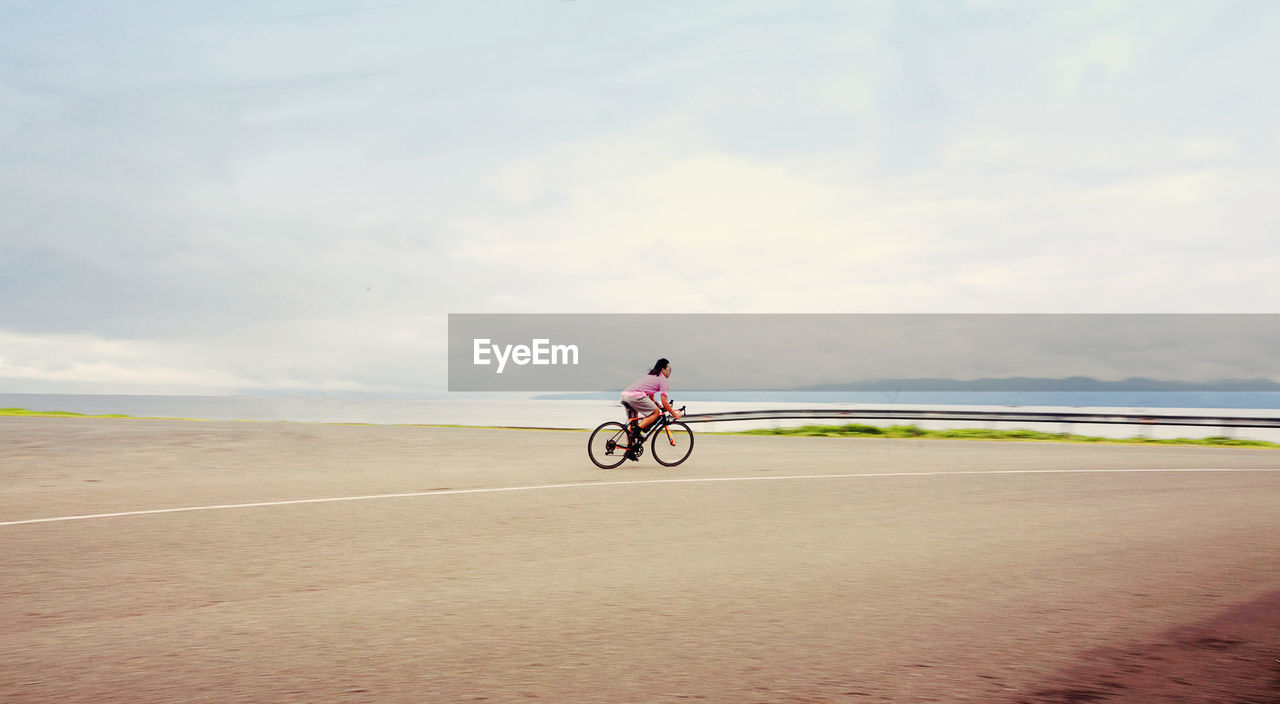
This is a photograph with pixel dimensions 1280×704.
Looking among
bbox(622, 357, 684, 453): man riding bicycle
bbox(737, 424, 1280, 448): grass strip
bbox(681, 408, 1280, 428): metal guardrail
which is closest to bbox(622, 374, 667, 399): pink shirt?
bbox(622, 357, 684, 453): man riding bicycle

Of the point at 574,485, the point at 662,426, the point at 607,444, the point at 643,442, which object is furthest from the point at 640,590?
the point at 662,426

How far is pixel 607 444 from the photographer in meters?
17.7

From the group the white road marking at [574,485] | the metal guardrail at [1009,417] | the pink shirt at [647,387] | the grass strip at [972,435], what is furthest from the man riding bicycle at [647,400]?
the grass strip at [972,435]

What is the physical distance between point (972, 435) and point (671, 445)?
15.8m

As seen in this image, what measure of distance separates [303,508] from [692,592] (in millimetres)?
6342

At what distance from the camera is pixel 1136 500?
12625 mm

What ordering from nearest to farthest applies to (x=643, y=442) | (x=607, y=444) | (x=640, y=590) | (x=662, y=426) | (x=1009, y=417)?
(x=640, y=590) < (x=607, y=444) < (x=643, y=442) < (x=662, y=426) < (x=1009, y=417)

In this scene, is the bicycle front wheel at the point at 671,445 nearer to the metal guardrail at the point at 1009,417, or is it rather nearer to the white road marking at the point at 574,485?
the white road marking at the point at 574,485

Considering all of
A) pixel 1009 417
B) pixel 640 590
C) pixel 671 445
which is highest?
pixel 1009 417

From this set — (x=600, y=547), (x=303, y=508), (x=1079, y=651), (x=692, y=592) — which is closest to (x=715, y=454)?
(x=303, y=508)

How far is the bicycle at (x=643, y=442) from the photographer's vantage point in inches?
699

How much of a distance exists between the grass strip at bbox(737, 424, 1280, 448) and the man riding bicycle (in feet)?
43.6

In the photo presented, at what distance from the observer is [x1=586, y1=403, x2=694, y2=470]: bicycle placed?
17750 mm

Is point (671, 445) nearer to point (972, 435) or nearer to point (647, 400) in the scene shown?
point (647, 400)
